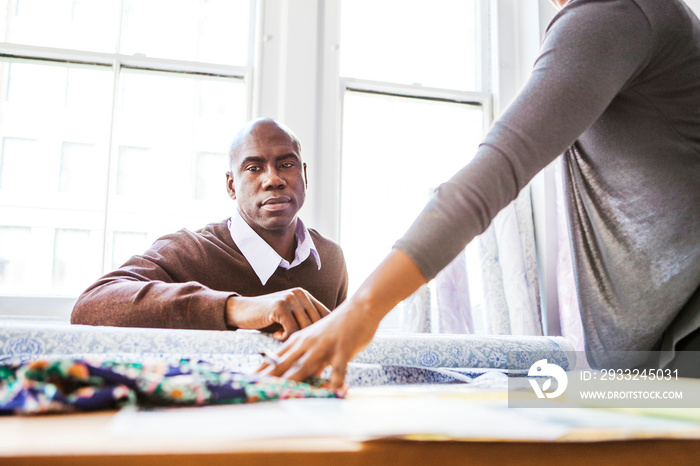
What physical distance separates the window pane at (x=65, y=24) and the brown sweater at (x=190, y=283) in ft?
3.83

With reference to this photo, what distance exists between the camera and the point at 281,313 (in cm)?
106

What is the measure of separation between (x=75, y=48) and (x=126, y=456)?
8.31ft

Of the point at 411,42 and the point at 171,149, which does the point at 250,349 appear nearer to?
the point at 171,149

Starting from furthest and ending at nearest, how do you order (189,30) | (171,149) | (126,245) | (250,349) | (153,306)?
(189,30)
(171,149)
(126,245)
(153,306)
(250,349)

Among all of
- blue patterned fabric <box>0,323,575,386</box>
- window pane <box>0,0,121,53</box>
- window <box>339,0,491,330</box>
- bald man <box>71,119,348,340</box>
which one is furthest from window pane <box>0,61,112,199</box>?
blue patterned fabric <box>0,323,575,386</box>

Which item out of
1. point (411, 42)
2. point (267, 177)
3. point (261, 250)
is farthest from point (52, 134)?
point (411, 42)

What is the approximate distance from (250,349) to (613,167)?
2.10 feet

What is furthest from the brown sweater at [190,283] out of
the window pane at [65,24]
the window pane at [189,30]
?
the window pane at [65,24]

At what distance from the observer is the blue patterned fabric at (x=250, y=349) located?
2.74 ft

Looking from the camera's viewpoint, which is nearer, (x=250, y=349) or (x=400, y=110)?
(x=250, y=349)

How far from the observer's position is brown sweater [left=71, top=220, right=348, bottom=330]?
1.23 metres

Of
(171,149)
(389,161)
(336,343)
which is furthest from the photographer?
(389,161)

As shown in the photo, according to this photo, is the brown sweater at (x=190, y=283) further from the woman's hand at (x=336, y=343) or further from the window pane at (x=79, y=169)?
the window pane at (x=79, y=169)

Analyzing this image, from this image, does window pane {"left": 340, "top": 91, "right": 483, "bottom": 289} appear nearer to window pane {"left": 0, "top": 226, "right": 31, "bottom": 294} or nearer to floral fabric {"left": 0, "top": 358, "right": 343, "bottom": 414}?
window pane {"left": 0, "top": 226, "right": 31, "bottom": 294}
